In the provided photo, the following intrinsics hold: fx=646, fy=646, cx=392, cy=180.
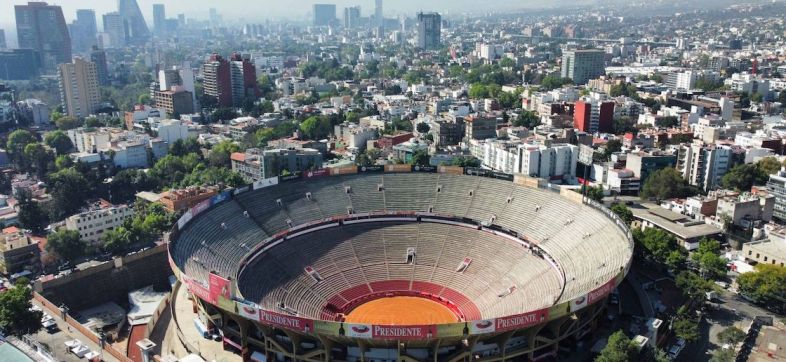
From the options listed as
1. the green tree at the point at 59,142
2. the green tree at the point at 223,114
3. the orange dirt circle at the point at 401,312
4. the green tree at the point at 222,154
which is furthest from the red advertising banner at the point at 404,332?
the green tree at the point at 223,114

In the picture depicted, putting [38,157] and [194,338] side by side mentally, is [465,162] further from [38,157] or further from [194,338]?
[38,157]

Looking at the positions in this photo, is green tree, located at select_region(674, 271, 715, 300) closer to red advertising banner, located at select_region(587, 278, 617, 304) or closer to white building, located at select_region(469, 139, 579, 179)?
red advertising banner, located at select_region(587, 278, 617, 304)

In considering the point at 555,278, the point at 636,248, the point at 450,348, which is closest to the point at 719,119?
the point at 636,248

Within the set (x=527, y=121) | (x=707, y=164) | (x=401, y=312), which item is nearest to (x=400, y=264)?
→ (x=401, y=312)

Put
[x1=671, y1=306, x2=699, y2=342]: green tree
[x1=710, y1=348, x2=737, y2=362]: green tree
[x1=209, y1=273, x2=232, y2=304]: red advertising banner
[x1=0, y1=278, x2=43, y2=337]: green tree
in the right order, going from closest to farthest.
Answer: [x1=209, y1=273, x2=232, y2=304]: red advertising banner → [x1=710, y1=348, x2=737, y2=362]: green tree → [x1=671, y1=306, x2=699, y2=342]: green tree → [x1=0, y1=278, x2=43, y2=337]: green tree

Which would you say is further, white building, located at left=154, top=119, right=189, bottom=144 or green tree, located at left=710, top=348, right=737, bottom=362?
→ white building, located at left=154, top=119, right=189, bottom=144

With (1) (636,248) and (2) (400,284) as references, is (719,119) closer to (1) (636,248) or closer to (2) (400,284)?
(1) (636,248)

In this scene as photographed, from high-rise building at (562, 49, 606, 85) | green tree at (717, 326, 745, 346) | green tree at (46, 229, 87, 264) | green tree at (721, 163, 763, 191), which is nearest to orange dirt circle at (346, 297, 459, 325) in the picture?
green tree at (717, 326, 745, 346)

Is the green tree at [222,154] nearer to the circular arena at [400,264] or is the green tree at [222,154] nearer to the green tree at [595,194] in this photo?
the circular arena at [400,264]
